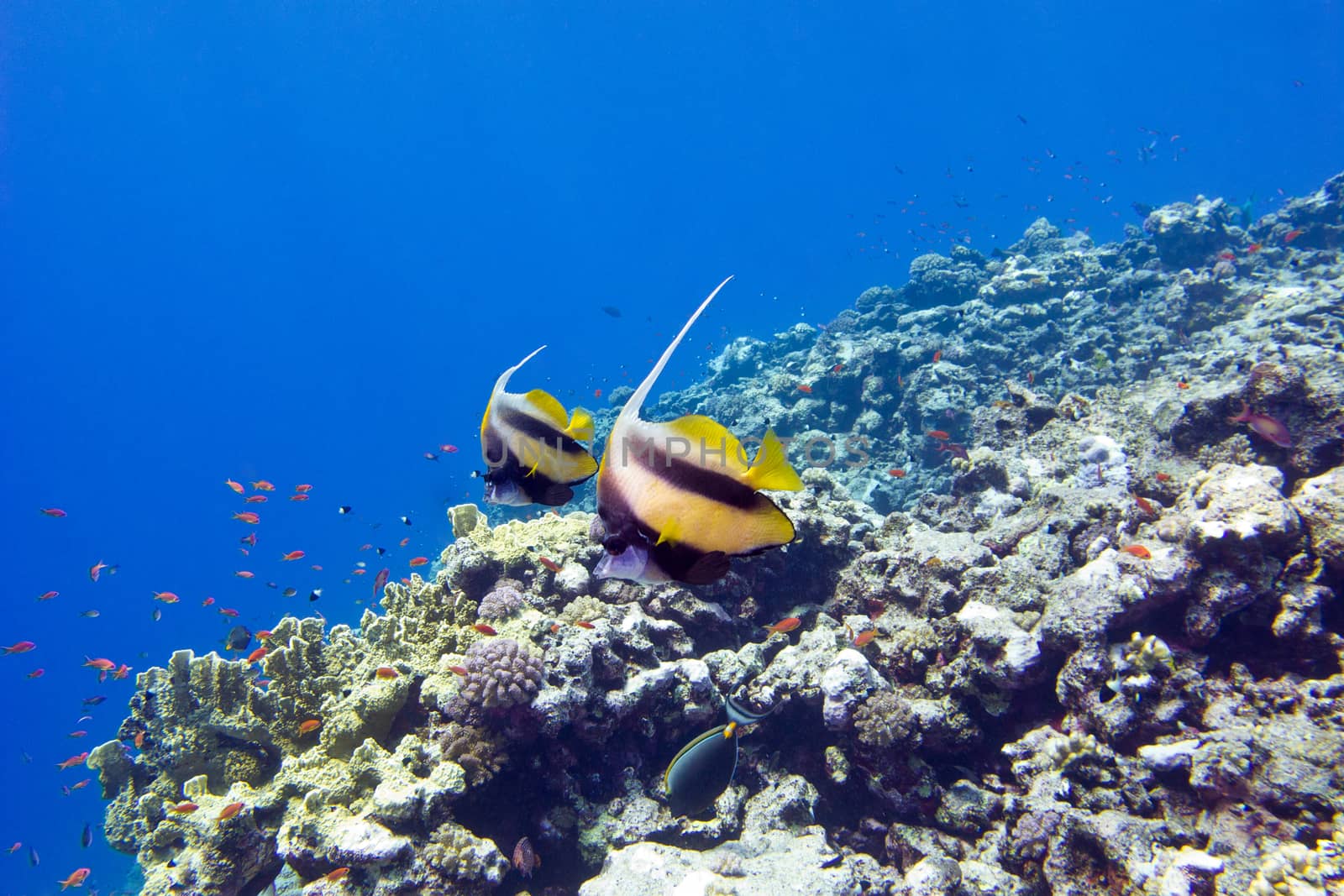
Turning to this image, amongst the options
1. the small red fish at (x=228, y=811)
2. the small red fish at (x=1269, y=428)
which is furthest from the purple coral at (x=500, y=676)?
the small red fish at (x=1269, y=428)

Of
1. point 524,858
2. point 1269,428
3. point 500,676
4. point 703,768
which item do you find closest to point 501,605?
point 500,676

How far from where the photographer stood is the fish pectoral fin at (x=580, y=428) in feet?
6.00

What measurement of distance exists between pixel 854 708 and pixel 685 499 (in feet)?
14.0

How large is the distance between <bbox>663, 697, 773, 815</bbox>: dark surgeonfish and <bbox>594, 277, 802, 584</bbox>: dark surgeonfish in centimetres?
309

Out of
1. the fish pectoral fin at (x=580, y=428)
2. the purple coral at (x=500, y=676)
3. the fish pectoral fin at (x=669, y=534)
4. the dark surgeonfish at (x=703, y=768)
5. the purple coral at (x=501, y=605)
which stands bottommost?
the dark surgeonfish at (x=703, y=768)

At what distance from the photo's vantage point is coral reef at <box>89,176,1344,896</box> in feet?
12.3

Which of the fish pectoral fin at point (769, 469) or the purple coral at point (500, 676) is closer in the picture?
the fish pectoral fin at point (769, 469)

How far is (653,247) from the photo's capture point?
147 meters

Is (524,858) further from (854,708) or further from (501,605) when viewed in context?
(854,708)

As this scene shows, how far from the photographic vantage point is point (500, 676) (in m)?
4.30

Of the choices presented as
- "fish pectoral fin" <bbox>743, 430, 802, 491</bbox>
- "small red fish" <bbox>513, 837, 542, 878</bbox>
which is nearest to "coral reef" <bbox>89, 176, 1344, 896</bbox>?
"small red fish" <bbox>513, 837, 542, 878</bbox>

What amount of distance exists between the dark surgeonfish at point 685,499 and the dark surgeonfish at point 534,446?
2.31 ft

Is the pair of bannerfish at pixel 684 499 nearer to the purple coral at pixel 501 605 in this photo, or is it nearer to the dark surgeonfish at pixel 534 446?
the dark surgeonfish at pixel 534 446

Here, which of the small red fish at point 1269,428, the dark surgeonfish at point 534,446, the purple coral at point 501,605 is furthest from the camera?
the small red fish at point 1269,428
